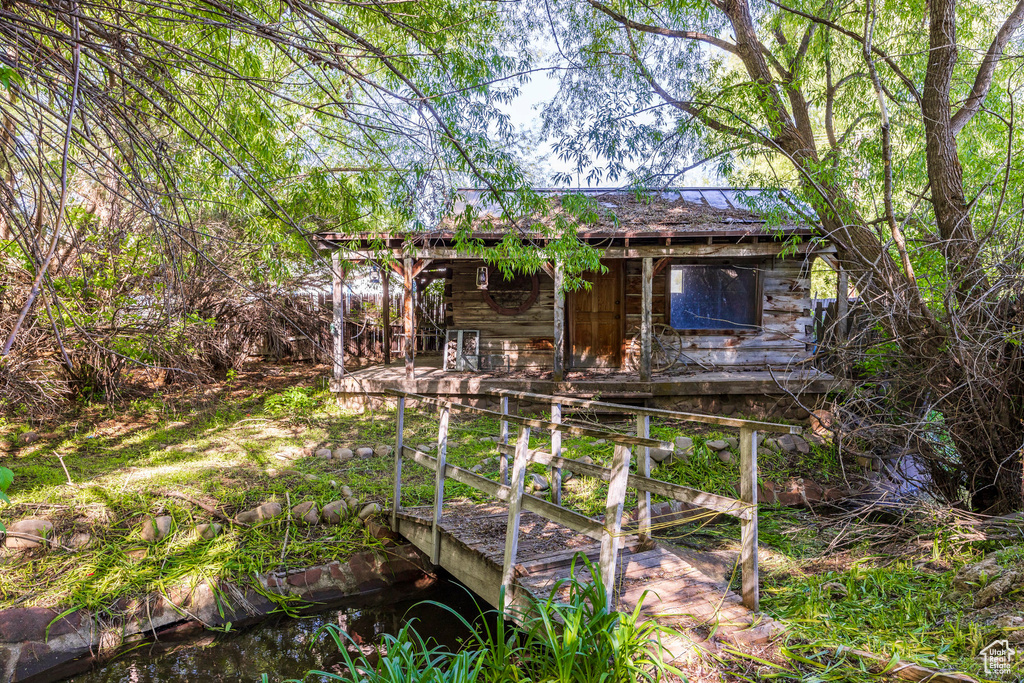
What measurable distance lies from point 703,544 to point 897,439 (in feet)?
7.88

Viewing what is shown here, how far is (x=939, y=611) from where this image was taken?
3947mm

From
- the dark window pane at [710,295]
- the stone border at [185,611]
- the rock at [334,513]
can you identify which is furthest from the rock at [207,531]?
the dark window pane at [710,295]

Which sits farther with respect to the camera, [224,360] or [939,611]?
[224,360]

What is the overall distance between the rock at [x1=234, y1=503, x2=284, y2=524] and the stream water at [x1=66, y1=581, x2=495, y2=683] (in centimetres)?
117

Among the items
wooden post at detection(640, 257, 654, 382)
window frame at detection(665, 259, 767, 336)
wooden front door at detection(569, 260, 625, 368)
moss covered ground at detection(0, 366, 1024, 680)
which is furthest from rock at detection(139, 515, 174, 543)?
window frame at detection(665, 259, 767, 336)

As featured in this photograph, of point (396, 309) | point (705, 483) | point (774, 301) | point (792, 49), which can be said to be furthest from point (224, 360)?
point (792, 49)

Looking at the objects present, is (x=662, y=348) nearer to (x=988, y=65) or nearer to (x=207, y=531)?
(x=988, y=65)

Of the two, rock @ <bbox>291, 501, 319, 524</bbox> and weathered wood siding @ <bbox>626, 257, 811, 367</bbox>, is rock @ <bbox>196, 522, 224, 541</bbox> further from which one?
weathered wood siding @ <bbox>626, 257, 811, 367</bbox>

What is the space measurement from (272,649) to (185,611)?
0.89m

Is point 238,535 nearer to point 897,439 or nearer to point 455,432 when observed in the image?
point 455,432

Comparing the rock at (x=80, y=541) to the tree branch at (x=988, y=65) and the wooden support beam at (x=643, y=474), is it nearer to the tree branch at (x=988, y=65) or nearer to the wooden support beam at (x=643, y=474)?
the wooden support beam at (x=643, y=474)

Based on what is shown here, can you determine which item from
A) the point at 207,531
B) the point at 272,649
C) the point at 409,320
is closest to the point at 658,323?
the point at 409,320

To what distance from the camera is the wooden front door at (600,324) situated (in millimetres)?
12188

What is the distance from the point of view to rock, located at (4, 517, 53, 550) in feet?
16.9
